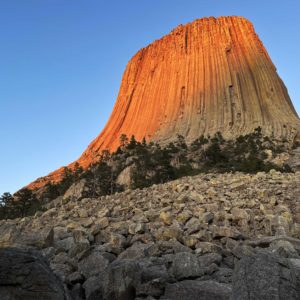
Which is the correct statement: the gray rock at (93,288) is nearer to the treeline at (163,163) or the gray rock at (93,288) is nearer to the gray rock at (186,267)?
the gray rock at (186,267)

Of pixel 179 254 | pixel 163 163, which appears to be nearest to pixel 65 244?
pixel 179 254

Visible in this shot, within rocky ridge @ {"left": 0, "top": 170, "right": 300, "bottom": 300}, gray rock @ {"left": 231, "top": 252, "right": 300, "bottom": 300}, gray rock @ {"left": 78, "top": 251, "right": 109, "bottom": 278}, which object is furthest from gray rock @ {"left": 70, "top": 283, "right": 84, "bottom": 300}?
gray rock @ {"left": 231, "top": 252, "right": 300, "bottom": 300}

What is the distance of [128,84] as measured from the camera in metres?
88.4

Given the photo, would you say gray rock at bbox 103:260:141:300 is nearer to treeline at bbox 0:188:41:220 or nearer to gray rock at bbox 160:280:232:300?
gray rock at bbox 160:280:232:300

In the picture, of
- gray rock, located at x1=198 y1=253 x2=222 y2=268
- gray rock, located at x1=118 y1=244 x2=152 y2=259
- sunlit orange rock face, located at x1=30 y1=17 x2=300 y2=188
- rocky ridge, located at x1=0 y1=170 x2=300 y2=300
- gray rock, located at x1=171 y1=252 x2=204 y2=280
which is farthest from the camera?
sunlit orange rock face, located at x1=30 y1=17 x2=300 y2=188

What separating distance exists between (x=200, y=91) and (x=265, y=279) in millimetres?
68717

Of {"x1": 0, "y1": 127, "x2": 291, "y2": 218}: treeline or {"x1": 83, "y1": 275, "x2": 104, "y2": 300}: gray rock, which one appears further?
{"x1": 0, "y1": 127, "x2": 291, "y2": 218}: treeline

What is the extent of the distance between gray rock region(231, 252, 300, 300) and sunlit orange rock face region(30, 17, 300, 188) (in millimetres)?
56615

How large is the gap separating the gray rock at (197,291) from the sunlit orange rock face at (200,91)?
55878 millimetres

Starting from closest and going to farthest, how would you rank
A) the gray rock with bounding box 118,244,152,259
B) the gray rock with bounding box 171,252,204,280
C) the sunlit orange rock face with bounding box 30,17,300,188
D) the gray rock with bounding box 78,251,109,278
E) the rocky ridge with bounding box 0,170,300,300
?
1. the rocky ridge with bounding box 0,170,300,300
2. the gray rock with bounding box 171,252,204,280
3. the gray rock with bounding box 78,251,109,278
4. the gray rock with bounding box 118,244,152,259
5. the sunlit orange rock face with bounding box 30,17,300,188

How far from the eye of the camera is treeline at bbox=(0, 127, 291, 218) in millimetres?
36969

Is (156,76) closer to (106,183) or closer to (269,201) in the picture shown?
(106,183)

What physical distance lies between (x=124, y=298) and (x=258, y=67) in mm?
73134

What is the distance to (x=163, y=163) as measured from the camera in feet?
127
